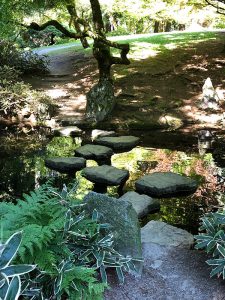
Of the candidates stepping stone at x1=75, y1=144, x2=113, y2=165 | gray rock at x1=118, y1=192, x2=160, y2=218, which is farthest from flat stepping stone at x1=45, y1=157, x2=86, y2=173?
gray rock at x1=118, y1=192, x2=160, y2=218

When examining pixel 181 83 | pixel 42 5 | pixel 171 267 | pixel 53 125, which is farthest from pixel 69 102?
pixel 171 267

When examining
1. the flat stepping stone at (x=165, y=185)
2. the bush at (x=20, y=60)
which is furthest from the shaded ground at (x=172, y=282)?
the bush at (x=20, y=60)

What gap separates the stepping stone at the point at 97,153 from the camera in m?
7.64

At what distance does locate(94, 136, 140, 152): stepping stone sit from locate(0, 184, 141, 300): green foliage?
4.85m

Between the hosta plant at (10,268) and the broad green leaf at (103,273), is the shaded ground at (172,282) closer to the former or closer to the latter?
the broad green leaf at (103,273)

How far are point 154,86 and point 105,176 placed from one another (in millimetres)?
6436

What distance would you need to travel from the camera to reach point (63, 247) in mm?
2713

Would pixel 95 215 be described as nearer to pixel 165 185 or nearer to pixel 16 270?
pixel 16 270

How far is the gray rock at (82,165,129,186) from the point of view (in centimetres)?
623

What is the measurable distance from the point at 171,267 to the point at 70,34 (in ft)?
27.9

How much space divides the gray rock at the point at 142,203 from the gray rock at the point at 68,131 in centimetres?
427

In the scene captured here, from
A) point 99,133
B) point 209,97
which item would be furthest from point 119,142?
point 209,97

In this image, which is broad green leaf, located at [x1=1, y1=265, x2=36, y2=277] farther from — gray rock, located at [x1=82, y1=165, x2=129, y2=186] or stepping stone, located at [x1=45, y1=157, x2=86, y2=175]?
stepping stone, located at [x1=45, y1=157, x2=86, y2=175]

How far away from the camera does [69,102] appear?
11719mm
